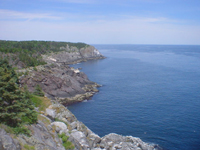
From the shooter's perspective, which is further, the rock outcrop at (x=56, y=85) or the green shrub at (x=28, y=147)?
the rock outcrop at (x=56, y=85)

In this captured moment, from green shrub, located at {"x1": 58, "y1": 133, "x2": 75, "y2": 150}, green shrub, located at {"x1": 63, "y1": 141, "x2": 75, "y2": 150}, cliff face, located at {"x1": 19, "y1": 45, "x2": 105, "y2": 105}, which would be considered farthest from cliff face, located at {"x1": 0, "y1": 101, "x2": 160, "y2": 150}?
cliff face, located at {"x1": 19, "y1": 45, "x2": 105, "y2": 105}

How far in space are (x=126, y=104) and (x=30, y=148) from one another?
41.9m

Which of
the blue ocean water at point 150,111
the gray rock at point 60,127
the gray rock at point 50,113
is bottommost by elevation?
the blue ocean water at point 150,111

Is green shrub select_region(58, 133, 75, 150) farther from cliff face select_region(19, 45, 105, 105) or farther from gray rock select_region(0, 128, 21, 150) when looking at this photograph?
cliff face select_region(19, 45, 105, 105)

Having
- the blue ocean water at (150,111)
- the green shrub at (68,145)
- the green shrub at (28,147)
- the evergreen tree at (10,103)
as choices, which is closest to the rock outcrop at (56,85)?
the blue ocean water at (150,111)

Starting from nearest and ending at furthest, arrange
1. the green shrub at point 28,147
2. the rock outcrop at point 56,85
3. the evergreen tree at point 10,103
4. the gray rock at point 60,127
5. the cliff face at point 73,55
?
the green shrub at point 28,147, the evergreen tree at point 10,103, the gray rock at point 60,127, the rock outcrop at point 56,85, the cliff face at point 73,55

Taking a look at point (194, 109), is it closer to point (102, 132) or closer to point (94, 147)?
point (102, 132)

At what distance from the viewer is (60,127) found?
77.3ft

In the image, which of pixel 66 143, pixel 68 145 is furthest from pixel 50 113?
pixel 68 145

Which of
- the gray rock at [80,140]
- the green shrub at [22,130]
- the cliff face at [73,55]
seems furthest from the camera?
the cliff face at [73,55]

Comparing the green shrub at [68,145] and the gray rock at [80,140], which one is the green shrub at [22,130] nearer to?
the green shrub at [68,145]

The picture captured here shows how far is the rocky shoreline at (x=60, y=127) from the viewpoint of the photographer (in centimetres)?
1556

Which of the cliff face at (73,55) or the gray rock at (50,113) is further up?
the cliff face at (73,55)

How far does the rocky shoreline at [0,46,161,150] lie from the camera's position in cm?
1556
